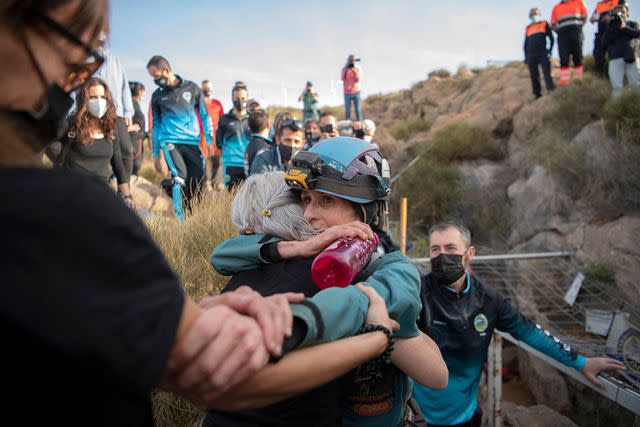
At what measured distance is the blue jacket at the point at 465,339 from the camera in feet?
12.2

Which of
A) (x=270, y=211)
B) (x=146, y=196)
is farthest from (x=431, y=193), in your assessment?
(x=270, y=211)

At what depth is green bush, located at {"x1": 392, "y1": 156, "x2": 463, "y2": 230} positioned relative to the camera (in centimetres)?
1315

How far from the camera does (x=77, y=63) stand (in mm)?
923

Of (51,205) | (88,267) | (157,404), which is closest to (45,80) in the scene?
(51,205)

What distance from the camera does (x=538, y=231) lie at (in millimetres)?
9438

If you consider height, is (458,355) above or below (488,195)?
below

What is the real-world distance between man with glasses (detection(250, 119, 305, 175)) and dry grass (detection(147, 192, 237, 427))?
2.46ft

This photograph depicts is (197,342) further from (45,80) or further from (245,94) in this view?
(245,94)

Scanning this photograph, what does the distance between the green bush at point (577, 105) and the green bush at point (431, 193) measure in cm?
311

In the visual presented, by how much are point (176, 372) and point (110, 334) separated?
0.24 metres

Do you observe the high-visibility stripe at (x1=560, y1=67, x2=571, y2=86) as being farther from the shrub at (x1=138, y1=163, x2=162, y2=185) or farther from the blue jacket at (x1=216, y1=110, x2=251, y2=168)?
→ the shrub at (x1=138, y1=163, x2=162, y2=185)

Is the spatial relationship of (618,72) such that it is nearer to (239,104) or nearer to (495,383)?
(239,104)

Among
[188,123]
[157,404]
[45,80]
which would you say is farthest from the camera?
[188,123]

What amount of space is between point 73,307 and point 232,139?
7716 mm
